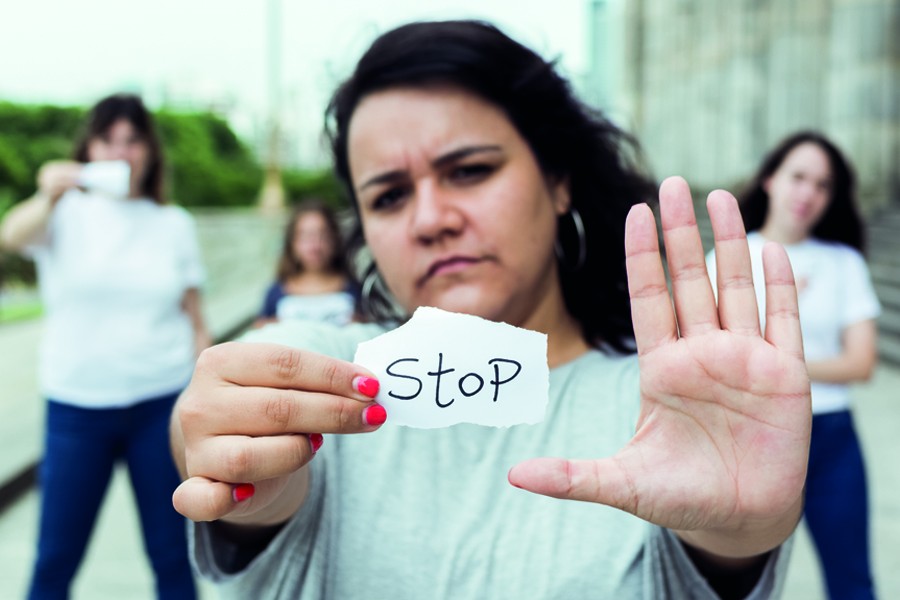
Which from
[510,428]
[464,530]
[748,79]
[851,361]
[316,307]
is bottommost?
[316,307]

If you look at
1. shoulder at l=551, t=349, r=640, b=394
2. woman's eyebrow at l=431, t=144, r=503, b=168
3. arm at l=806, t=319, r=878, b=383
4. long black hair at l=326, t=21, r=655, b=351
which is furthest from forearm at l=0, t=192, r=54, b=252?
arm at l=806, t=319, r=878, b=383

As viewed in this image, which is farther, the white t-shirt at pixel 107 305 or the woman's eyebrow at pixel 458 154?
the white t-shirt at pixel 107 305

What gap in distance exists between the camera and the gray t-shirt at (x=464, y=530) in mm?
1095

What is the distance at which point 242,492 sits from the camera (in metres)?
0.93

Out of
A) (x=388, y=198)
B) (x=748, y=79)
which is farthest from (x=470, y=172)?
(x=748, y=79)

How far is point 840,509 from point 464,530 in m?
1.69

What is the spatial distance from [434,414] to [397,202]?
1.50ft

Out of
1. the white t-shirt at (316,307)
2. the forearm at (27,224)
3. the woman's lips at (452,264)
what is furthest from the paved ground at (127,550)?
the woman's lips at (452,264)

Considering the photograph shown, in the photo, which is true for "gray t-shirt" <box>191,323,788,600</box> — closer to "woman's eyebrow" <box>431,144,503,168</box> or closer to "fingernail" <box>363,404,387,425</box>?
"fingernail" <box>363,404,387,425</box>

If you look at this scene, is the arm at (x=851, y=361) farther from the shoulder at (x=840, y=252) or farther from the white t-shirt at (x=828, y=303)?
the shoulder at (x=840, y=252)

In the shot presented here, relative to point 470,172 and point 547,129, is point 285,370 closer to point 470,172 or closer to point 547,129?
point 470,172

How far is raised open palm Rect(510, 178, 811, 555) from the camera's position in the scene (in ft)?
2.97

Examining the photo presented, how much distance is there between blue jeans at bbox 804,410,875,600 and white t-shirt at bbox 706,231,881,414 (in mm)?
99

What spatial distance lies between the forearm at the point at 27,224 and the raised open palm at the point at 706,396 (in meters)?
2.18
